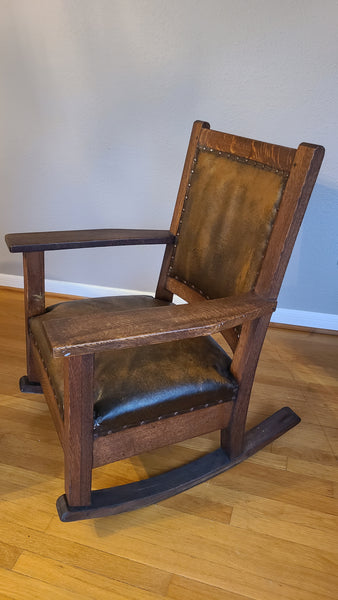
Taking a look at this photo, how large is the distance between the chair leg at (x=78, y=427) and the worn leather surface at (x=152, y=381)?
0.04m

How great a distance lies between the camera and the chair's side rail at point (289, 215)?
1.10 meters

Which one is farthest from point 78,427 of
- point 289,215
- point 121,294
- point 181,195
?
point 121,294

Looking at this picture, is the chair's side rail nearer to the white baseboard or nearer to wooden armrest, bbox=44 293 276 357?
wooden armrest, bbox=44 293 276 357

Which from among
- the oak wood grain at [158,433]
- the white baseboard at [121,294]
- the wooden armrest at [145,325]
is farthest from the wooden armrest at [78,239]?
the white baseboard at [121,294]

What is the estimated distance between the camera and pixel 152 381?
116 centimetres

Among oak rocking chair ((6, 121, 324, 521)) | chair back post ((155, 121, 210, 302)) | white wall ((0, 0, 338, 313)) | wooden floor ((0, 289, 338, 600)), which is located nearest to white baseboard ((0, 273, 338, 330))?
white wall ((0, 0, 338, 313))

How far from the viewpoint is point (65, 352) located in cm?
88

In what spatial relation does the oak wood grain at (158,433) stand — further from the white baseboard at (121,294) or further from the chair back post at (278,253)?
the white baseboard at (121,294)

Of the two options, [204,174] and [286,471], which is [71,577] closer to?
[286,471]

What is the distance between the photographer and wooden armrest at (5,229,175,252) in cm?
134

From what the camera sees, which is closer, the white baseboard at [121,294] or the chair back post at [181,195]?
the chair back post at [181,195]

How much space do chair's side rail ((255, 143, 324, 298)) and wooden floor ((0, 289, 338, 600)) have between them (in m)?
0.62

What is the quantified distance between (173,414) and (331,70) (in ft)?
4.77

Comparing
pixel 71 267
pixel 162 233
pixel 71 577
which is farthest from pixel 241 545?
pixel 71 267
